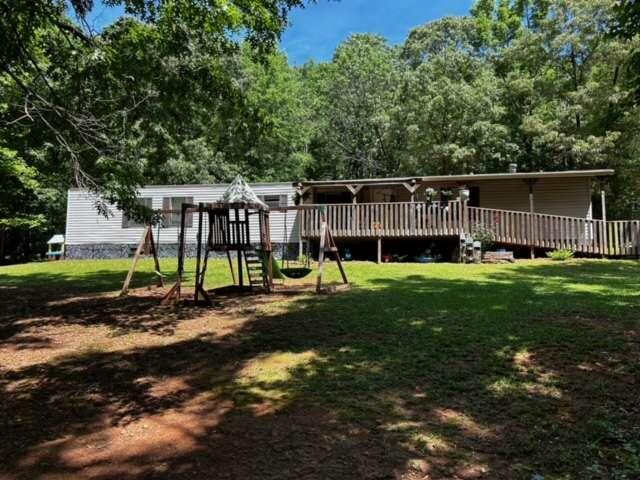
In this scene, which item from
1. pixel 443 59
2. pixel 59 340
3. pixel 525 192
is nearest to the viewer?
pixel 59 340

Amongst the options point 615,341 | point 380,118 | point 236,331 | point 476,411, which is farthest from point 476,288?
point 380,118

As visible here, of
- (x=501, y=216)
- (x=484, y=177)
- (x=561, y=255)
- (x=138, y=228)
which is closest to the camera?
(x=561, y=255)

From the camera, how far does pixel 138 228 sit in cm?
1939

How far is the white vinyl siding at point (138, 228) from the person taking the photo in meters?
18.8

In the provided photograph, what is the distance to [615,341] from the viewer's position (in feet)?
17.0

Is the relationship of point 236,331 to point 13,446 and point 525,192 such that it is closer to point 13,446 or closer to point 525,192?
point 13,446

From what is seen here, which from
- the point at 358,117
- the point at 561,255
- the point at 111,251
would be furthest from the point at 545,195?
the point at 111,251

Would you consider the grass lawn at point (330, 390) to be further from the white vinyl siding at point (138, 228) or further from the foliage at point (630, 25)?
the white vinyl siding at point (138, 228)

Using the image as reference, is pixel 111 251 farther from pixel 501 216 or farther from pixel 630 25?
pixel 630 25

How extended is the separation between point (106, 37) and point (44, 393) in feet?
21.4

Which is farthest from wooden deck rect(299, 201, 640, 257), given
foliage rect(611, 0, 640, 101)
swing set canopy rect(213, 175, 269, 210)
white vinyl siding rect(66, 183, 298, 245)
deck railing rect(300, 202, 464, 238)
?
foliage rect(611, 0, 640, 101)

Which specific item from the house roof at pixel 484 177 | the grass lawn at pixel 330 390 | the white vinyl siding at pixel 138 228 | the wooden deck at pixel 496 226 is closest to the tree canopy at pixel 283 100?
the white vinyl siding at pixel 138 228

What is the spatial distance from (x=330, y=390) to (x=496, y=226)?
13.0 m

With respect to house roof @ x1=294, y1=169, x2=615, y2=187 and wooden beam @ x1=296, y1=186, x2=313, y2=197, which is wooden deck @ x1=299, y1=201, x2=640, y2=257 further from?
wooden beam @ x1=296, y1=186, x2=313, y2=197
